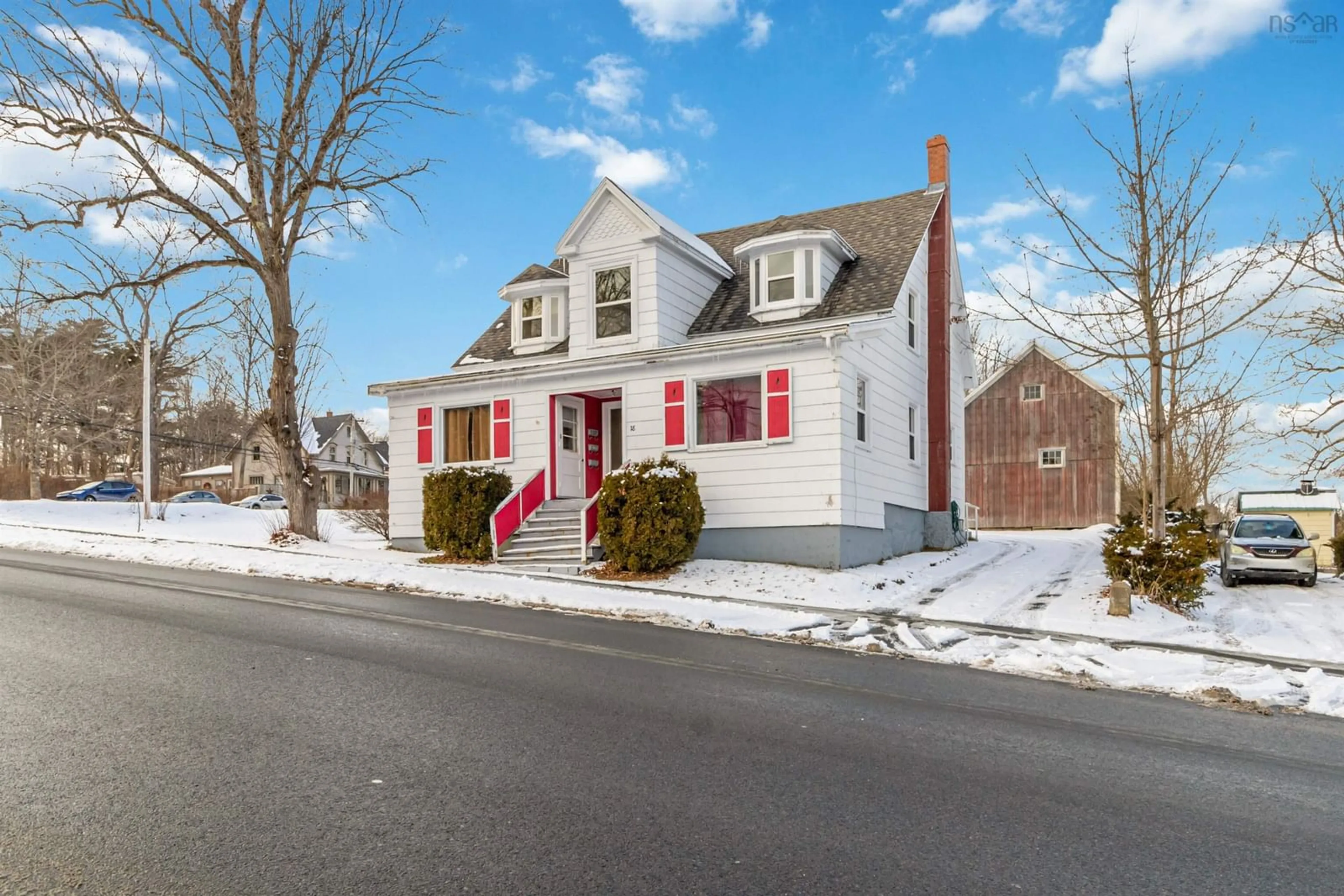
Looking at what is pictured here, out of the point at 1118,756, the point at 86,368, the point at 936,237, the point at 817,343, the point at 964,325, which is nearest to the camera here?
the point at 1118,756

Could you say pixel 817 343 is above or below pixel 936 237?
below

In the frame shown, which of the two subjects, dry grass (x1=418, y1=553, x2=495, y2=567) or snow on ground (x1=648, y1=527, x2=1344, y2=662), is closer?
snow on ground (x1=648, y1=527, x2=1344, y2=662)

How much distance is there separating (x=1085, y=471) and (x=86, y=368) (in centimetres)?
4741

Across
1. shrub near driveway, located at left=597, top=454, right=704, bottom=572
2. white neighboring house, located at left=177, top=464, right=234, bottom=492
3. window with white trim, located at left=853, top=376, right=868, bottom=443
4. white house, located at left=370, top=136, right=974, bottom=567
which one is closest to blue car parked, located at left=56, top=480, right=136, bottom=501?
white neighboring house, located at left=177, top=464, right=234, bottom=492

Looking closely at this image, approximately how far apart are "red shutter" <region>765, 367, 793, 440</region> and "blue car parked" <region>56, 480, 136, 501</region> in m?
37.3

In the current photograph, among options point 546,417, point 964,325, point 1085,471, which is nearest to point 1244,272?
point 964,325

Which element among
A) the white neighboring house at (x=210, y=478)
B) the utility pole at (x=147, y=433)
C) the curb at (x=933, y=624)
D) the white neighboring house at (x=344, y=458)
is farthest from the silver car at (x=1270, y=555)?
the white neighboring house at (x=210, y=478)

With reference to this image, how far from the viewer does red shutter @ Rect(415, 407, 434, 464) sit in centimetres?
1945

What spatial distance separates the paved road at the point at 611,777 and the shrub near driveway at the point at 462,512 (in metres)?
8.39

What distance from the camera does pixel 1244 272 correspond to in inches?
555

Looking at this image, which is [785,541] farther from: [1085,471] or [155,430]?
[155,430]

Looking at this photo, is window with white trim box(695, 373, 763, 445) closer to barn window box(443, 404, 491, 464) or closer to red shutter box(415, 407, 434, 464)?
barn window box(443, 404, 491, 464)

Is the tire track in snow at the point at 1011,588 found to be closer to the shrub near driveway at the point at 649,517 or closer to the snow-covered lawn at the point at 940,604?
the snow-covered lawn at the point at 940,604

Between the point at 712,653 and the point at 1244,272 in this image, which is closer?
the point at 712,653
